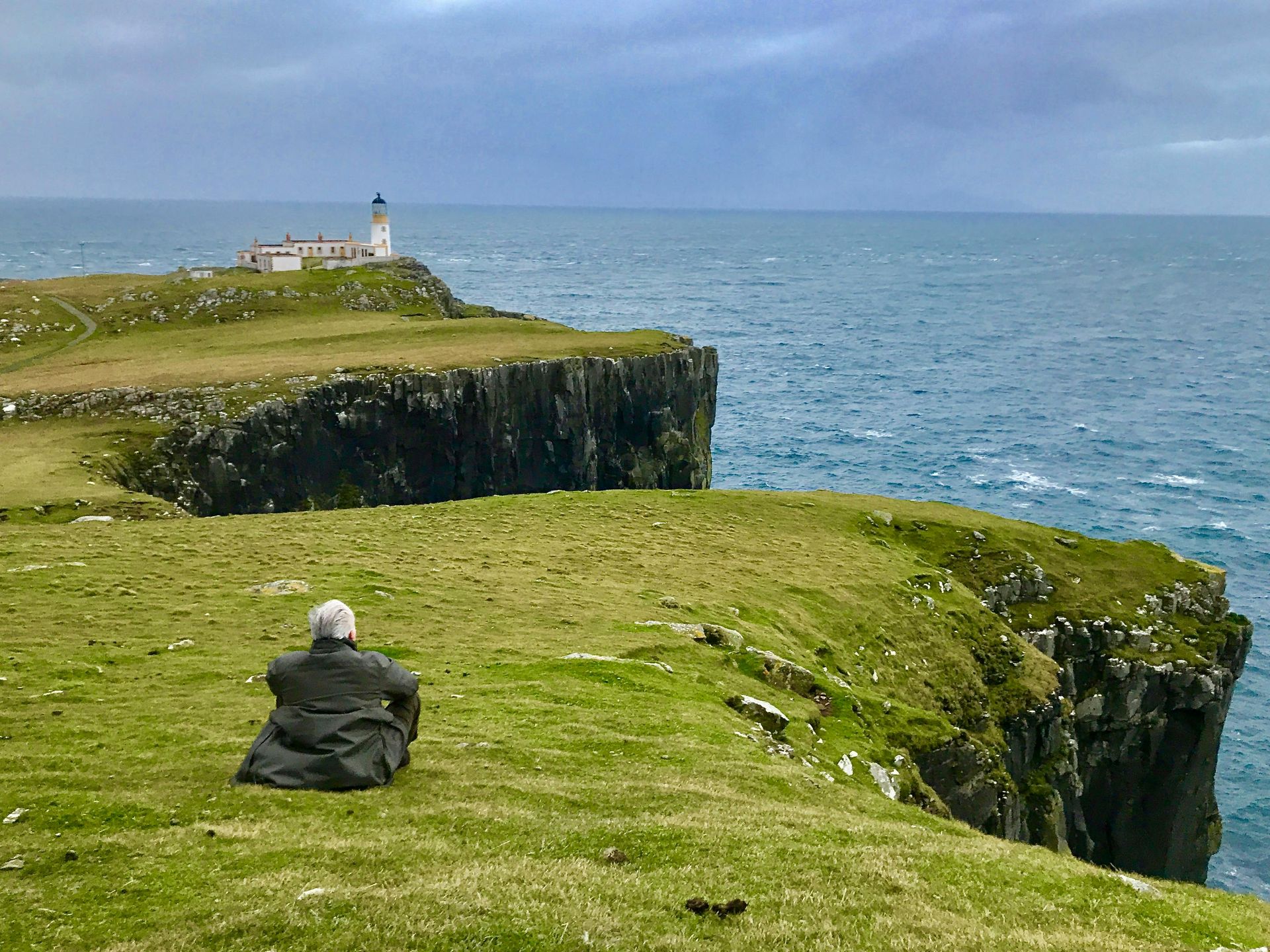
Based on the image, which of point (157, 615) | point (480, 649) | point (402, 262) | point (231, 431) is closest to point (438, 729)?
point (480, 649)

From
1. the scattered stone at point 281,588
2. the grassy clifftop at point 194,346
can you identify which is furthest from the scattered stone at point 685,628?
the grassy clifftop at point 194,346

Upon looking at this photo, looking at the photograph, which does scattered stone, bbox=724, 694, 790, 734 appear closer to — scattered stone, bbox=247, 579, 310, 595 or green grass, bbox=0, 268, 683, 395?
scattered stone, bbox=247, 579, 310, 595

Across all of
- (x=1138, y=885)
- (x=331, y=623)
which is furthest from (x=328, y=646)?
(x=1138, y=885)

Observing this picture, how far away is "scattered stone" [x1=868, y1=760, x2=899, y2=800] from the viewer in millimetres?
28719

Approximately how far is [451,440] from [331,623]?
2558 inches

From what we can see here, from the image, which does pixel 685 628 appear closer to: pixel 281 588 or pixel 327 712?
pixel 281 588

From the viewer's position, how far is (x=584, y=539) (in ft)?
156

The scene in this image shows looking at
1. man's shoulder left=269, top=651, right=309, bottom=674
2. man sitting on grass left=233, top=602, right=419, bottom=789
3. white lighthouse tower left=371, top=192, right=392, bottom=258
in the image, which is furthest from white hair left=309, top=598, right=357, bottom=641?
white lighthouse tower left=371, top=192, right=392, bottom=258

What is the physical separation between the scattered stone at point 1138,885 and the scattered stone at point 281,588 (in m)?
26.4

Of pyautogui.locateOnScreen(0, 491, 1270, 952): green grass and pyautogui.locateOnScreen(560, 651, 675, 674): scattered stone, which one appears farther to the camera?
pyautogui.locateOnScreen(560, 651, 675, 674): scattered stone

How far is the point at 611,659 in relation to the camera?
2972 cm

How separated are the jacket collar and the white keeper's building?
132 metres

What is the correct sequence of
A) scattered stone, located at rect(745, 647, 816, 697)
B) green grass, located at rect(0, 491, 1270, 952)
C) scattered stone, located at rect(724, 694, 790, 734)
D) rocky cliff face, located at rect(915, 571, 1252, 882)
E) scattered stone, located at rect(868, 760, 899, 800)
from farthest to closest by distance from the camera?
1. rocky cliff face, located at rect(915, 571, 1252, 882)
2. scattered stone, located at rect(745, 647, 816, 697)
3. scattered stone, located at rect(868, 760, 899, 800)
4. scattered stone, located at rect(724, 694, 790, 734)
5. green grass, located at rect(0, 491, 1270, 952)

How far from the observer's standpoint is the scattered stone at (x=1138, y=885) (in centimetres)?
1570
